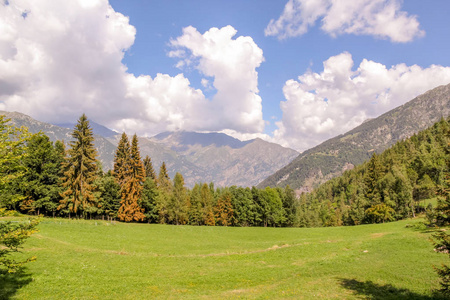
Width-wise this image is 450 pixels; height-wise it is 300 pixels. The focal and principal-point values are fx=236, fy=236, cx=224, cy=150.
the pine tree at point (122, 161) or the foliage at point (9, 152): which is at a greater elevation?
the pine tree at point (122, 161)

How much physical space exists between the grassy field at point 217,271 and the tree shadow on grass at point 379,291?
0.18 ft

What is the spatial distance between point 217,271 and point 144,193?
48.0 meters

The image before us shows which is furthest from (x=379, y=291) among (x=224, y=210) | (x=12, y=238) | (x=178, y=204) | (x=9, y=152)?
(x=224, y=210)

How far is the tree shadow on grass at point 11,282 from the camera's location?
48.7 feet

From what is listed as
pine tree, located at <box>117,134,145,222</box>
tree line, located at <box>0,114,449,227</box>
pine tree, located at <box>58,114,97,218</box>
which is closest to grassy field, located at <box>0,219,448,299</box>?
tree line, located at <box>0,114,449,227</box>

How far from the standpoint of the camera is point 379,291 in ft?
54.4

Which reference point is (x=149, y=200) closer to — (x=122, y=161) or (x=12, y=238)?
(x=122, y=161)

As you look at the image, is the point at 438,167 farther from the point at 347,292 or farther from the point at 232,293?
the point at 232,293

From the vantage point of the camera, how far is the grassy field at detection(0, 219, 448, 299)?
1684 centimetres

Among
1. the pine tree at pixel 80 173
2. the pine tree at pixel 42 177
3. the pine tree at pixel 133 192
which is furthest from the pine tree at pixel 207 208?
the pine tree at pixel 42 177

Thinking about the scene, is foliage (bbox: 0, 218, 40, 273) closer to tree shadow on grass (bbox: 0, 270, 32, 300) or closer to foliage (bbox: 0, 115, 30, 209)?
foliage (bbox: 0, 115, 30, 209)

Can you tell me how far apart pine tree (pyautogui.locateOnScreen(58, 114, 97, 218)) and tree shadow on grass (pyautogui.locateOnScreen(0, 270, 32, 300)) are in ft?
119

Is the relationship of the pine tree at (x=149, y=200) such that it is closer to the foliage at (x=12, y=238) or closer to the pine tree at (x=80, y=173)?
the pine tree at (x=80, y=173)

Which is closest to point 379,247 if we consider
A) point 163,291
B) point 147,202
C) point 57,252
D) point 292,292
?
point 292,292
